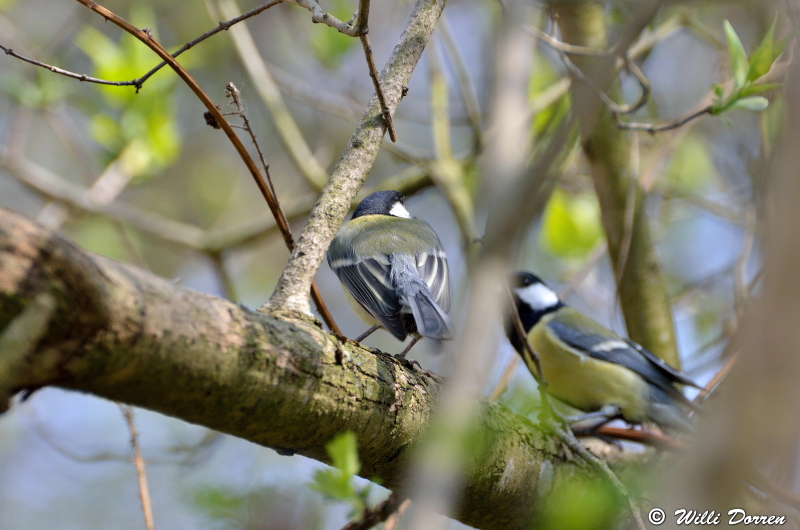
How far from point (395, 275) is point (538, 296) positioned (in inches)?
69.5

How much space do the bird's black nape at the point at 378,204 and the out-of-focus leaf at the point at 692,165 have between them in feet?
6.87

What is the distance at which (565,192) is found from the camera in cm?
371

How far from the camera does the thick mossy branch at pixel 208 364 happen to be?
29.5 inches

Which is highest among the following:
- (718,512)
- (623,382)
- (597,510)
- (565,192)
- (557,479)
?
(565,192)

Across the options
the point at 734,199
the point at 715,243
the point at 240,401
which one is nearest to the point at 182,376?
the point at 240,401

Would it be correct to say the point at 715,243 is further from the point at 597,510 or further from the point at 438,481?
the point at 438,481

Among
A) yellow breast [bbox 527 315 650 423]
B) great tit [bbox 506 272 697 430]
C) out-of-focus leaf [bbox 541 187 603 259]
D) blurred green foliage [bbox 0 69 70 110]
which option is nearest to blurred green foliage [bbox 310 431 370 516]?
great tit [bbox 506 272 697 430]

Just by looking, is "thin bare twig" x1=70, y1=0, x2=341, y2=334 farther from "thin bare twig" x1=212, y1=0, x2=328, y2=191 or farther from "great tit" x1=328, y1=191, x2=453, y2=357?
"thin bare twig" x1=212, y1=0, x2=328, y2=191

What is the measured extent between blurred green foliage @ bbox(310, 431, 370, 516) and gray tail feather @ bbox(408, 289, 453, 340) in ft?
1.76

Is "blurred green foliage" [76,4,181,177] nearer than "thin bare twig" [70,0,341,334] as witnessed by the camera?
No

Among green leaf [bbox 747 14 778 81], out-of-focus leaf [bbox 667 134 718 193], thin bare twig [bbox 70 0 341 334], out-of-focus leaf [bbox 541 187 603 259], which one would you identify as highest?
out-of-focus leaf [bbox 667 134 718 193]

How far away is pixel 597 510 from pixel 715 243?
3.76m

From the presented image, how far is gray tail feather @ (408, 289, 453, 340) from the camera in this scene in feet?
5.26

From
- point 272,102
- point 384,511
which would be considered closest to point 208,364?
point 384,511
